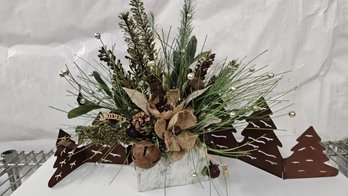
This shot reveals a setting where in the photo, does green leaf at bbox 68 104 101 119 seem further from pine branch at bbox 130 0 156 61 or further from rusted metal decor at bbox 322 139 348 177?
rusted metal decor at bbox 322 139 348 177

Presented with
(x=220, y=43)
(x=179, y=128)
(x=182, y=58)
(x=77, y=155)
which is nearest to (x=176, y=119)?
(x=179, y=128)

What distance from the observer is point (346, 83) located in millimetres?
881

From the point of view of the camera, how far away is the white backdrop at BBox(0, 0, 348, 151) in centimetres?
85

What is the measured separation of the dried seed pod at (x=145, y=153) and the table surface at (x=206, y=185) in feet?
0.24

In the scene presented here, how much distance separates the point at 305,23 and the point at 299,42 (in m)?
0.05

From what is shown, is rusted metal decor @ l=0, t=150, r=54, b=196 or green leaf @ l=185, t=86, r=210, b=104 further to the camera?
rusted metal decor @ l=0, t=150, r=54, b=196

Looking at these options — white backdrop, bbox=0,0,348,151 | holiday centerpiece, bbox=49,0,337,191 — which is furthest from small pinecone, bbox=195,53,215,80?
white backdrop, bbox=0,0,348,151

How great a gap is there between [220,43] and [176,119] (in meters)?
0.39

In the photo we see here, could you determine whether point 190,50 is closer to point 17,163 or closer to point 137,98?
point 137,98

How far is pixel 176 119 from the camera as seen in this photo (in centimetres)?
55

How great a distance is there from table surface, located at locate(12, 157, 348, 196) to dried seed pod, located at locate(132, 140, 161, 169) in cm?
7

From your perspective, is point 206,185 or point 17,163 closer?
point 206,185

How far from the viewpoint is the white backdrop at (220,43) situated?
85cm

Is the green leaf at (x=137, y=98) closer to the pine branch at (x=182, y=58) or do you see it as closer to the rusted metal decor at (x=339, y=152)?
the pine branch at (x=182, y=58)
